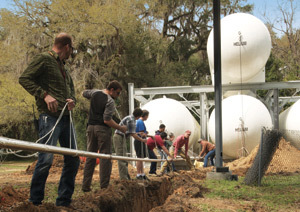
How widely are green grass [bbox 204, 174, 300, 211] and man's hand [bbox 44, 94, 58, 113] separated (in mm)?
3992

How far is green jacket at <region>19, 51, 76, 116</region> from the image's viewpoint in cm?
443

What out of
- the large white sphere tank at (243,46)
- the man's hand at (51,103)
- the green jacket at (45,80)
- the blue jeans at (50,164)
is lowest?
the blue jeans at (50,164)

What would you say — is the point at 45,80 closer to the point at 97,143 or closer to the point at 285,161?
the point at 97,143

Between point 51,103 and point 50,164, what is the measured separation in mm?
613

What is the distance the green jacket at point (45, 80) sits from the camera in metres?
4.43

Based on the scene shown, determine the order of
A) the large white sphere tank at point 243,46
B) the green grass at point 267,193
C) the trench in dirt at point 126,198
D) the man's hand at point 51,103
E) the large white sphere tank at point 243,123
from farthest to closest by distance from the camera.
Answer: the large white sphere tank at point 243,46 < the large white sphere tank at point 243,123 < the green grass at point 267,193 < the man's hand at point 51,103 < the trench in dirt at point 126,198

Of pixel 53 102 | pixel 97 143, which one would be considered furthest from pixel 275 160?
pixel 53 102

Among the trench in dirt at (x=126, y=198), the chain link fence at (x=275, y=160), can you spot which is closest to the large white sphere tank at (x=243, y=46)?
the chain link fence at (x=275, y=160)

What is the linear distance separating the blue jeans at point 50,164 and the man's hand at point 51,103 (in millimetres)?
132

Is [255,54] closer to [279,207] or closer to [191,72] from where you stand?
[279,207]

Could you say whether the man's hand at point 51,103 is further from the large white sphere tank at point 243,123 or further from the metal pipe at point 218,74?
the large white sphere tank at point 243,123

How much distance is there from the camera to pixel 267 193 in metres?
8.63

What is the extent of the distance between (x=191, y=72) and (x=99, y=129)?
27.8m

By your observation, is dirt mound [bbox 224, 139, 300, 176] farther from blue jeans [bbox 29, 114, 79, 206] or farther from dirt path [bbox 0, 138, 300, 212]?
blue jeans [bbox 29, 114, 79, 206]
